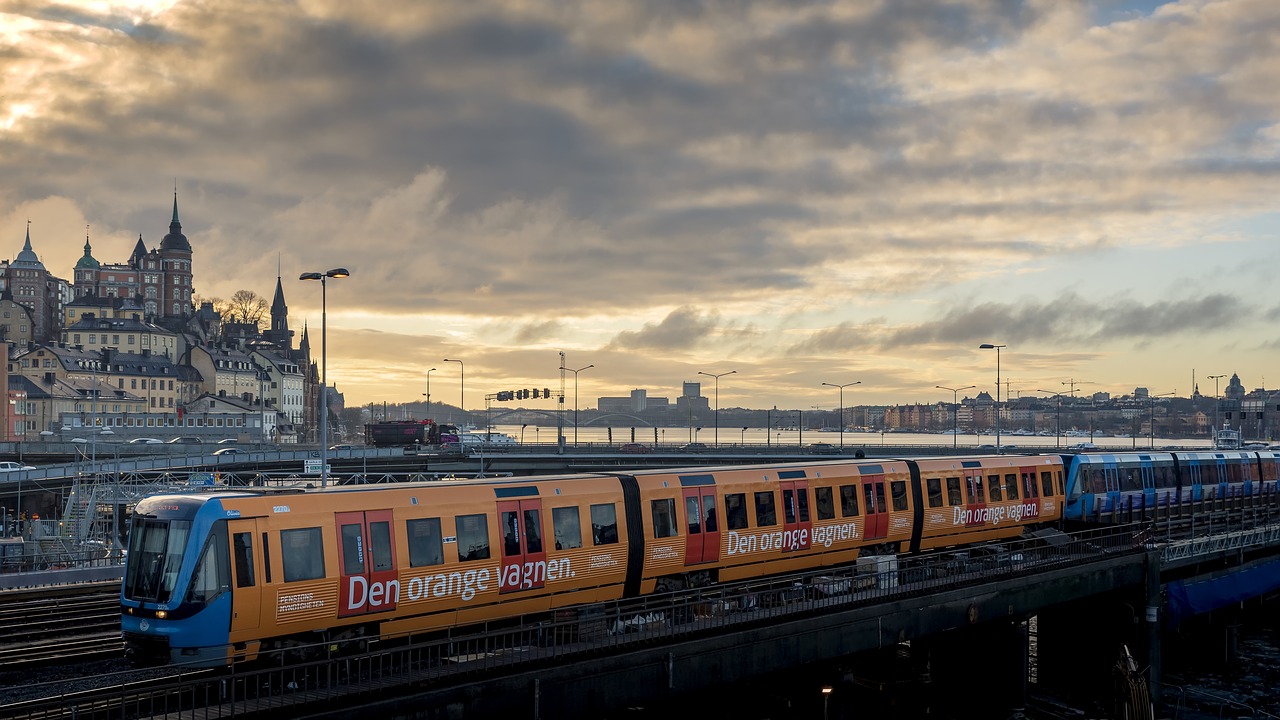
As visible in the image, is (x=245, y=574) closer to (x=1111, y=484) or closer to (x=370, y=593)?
(x=370, y=593)

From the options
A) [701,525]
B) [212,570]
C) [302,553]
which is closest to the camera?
[212,570]

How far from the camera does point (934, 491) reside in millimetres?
35250

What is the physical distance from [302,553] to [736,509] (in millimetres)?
12351

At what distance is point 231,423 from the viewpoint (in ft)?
535

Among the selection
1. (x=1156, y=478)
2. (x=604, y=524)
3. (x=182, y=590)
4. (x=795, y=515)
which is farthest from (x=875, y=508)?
(x=1156, y=478)

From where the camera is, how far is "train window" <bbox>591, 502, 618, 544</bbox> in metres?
25.3

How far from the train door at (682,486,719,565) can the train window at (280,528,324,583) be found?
1025 centimetres

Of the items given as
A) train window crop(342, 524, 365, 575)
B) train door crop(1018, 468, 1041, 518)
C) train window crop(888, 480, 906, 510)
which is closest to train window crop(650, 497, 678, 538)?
train window crop(342, 524, 365, 575)

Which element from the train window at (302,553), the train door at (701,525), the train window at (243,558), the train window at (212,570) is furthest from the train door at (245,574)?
the train door at (701,525)

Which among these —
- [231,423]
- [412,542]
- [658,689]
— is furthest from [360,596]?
[231,423]

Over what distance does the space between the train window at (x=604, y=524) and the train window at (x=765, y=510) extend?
5085mm

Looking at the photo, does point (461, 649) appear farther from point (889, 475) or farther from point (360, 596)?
point (889, 475)

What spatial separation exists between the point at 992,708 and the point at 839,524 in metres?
11.3

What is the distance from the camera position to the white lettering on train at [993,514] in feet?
120
